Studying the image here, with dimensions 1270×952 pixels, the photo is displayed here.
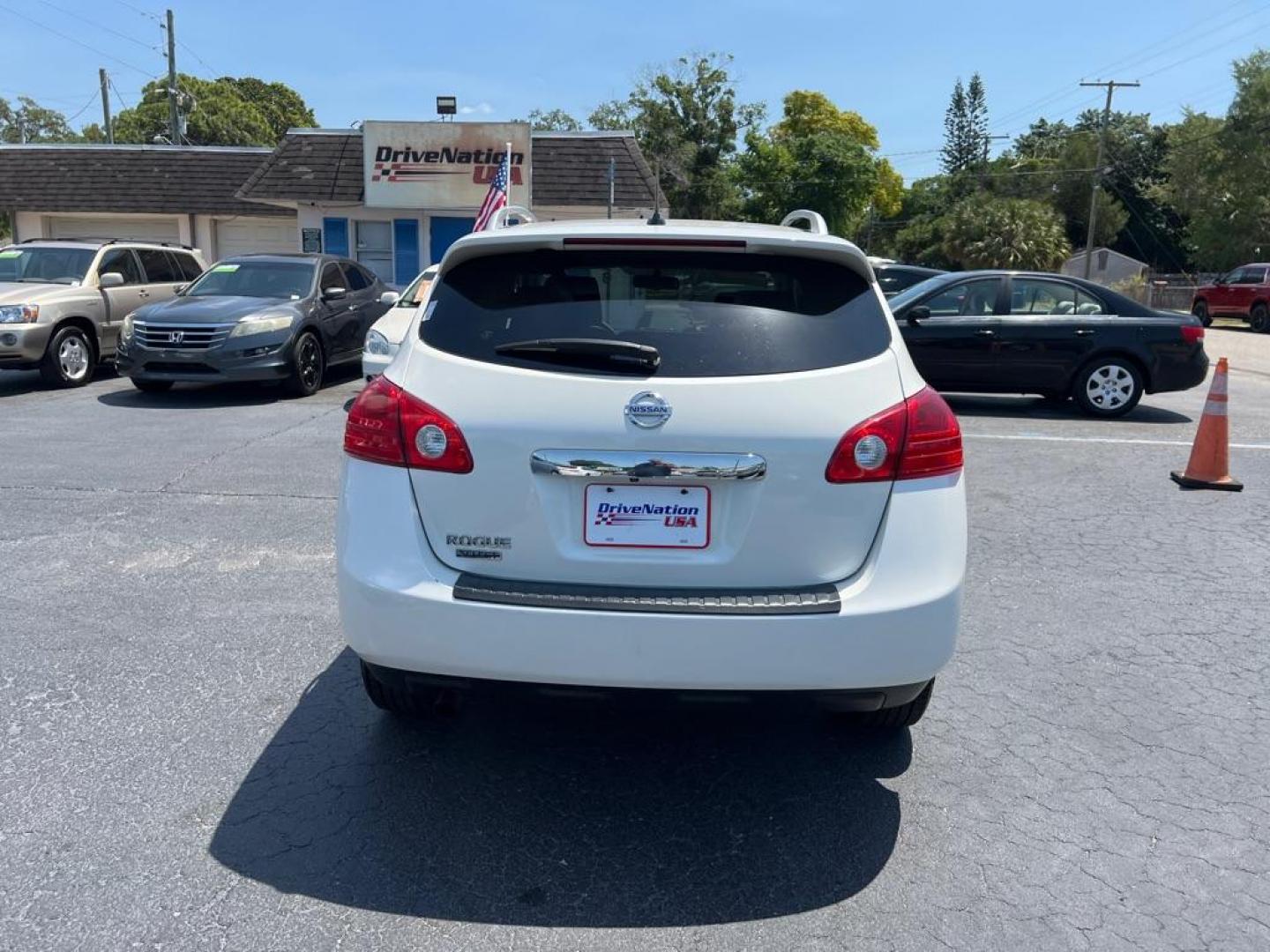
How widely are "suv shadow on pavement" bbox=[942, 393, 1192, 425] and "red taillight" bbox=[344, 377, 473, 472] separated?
933 cm

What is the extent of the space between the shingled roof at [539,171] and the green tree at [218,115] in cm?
3544

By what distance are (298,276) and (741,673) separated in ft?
36.4

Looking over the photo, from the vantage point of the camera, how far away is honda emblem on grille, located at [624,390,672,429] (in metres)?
2.96

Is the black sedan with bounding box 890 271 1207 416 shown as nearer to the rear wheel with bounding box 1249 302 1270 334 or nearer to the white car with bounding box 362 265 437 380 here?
the white car with bounding box 362 265 437 380

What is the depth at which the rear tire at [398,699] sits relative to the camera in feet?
11.6

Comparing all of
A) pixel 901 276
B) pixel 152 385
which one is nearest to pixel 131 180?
pixel 152 385

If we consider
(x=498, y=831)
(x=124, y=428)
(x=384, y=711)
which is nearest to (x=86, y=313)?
(x=124, y=428)

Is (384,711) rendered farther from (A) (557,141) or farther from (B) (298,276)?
(A) (557,141)

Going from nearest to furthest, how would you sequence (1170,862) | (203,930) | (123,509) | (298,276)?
(203,930)
(1170,862)
(123,509)
(298,276)

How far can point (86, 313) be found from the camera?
42.0 feet

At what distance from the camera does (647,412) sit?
2973 millimetres

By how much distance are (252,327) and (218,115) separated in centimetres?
5565

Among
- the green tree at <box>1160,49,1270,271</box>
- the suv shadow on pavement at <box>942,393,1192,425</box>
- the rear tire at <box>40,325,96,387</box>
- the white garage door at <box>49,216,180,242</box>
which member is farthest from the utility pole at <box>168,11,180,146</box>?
the green tree at <box>1160,49,1270,271</box>

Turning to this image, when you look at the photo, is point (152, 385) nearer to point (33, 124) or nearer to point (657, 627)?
point (657, 627)
